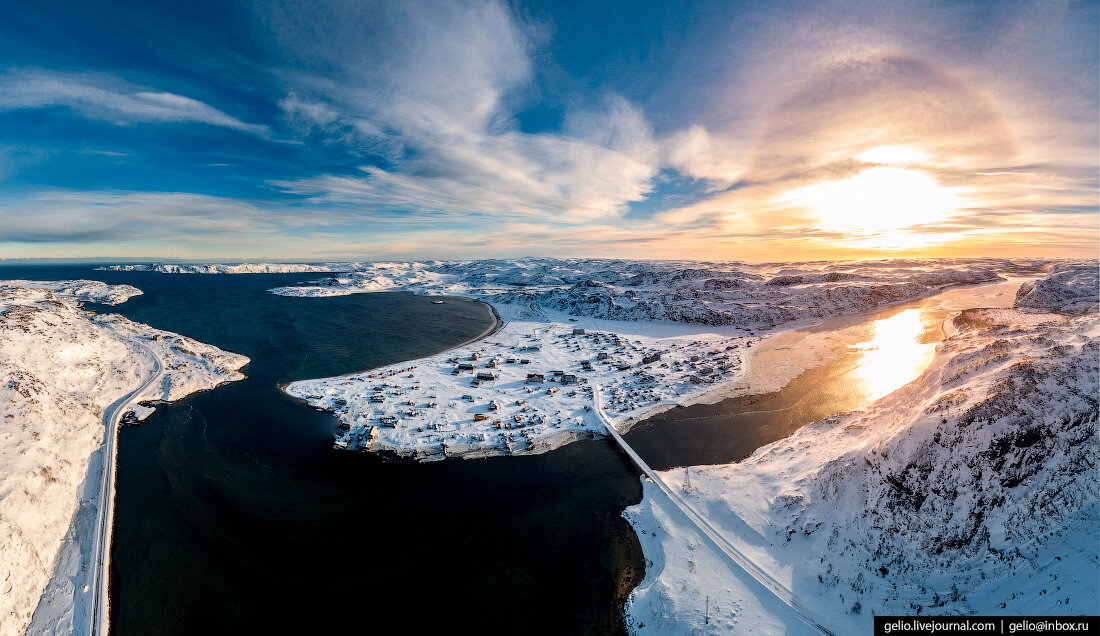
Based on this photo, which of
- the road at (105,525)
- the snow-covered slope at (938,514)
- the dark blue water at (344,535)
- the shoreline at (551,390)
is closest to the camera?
the snow-covered slope at (938,514)

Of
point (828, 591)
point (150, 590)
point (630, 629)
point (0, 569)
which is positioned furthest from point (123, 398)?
point (828, 591)

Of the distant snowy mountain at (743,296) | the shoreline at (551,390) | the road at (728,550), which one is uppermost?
the distant snowy mountain at (743,296)

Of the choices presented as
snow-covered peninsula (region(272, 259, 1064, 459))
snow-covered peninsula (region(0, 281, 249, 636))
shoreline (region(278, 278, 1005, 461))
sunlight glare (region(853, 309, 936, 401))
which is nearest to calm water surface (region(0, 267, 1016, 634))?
shoreline (region(278, 278, 1005, 461))

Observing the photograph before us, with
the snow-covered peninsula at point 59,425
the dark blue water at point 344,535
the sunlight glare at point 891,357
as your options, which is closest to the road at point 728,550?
the dark blue water at point 344,535

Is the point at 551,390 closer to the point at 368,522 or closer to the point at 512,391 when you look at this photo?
the point at 512,391

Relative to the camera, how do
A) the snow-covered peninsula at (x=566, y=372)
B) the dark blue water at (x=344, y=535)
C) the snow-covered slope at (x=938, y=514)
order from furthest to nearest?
the snow-covered peninsula at (x=566, y=372) → the dark blue water at (x=344, y=535) → the snow-covered slope at (x=938, y=514)

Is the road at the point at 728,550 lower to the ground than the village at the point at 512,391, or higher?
lower

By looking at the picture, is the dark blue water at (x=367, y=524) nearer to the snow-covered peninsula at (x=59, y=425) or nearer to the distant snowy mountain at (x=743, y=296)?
the snow-covered peninsula at (x=59, y=425)
